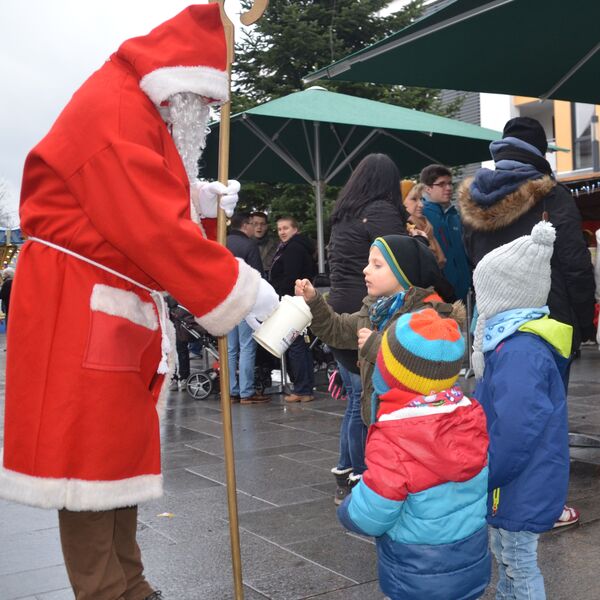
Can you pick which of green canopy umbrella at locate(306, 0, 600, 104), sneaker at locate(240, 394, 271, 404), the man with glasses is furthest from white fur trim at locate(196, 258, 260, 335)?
sneaker at locate(240, 394, 271, 404)

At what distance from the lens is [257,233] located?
31.6 feet

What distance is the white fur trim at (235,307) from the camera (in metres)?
2.72

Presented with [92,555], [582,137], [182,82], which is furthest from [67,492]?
[582,137]

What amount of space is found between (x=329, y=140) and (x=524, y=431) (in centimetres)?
784

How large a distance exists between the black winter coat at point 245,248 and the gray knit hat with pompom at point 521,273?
543cm

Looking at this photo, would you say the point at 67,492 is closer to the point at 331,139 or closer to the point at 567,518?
the point at 567,518

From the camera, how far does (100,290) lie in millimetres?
2650

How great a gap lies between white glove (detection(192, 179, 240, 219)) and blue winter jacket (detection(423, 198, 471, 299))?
4.02 meters

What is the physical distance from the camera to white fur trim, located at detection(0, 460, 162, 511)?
101 inches

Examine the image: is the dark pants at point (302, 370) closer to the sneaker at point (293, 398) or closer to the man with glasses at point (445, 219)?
the sneaker at point (293, 398)

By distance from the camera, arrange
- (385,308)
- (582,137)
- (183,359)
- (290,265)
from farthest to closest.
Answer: (582,137)
(183,359)
(290,265)
(385,308)

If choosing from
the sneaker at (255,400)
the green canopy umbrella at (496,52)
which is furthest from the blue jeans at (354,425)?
the sneaker at (255,400)

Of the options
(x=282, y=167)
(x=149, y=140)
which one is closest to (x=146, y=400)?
(x=149, y=140)

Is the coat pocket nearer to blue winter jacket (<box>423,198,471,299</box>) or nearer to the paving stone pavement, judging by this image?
the paving stone pavement
